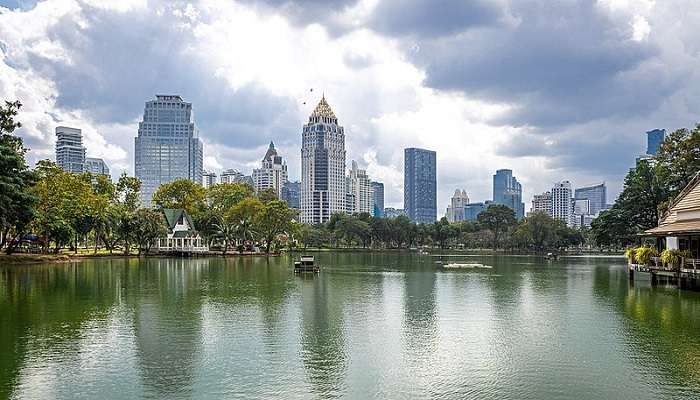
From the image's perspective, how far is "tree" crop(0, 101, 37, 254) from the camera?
43938 mm

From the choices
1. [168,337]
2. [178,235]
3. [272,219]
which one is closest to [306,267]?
[168,337]

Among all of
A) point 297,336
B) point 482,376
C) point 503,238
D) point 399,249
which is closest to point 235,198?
point 399,249

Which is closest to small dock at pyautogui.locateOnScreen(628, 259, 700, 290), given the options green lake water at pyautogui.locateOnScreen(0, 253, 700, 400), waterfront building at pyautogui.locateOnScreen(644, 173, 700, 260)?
waterfront building at pyautogui.locateOnScreen(644, 173, 700, 260)

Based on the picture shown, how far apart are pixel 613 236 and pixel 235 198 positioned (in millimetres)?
56083

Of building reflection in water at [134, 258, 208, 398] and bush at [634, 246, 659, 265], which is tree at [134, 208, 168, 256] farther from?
bush at [634, 246, 659, 265]

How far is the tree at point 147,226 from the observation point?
70.3 metres

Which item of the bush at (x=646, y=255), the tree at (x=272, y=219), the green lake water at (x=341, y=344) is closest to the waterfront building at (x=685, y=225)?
the bush at (x=646, y=255)

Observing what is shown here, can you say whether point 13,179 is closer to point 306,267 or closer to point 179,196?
point 306,267

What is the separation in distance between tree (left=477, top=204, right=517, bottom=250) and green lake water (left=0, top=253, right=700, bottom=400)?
4063 inches

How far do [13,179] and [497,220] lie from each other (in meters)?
109

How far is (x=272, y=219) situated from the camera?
8656 centimetres

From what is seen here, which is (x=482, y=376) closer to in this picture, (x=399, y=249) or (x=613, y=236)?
(x=613, y=236)

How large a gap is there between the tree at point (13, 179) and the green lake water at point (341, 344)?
531 inches

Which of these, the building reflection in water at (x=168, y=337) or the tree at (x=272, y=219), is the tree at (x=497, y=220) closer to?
the tree at (x=272, y=219)
